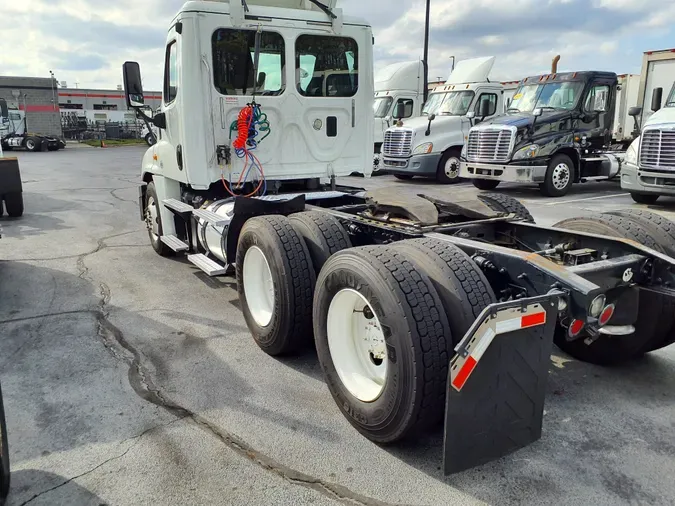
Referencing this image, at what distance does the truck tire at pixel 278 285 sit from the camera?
Answer: 3994 mm

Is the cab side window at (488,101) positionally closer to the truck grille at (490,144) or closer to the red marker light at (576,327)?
the truck grille at (490,144)

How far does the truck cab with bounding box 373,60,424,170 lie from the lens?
755 inches

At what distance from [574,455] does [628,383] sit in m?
1.09

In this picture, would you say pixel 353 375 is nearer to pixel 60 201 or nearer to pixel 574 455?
pixel 574 455

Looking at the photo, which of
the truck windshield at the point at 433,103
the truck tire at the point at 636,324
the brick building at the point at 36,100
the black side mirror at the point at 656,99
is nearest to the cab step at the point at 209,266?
the truck tire at the point at 636,324

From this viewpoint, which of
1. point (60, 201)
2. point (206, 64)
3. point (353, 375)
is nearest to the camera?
point (353, 375)

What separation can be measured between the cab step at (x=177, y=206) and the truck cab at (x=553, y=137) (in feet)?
29.5

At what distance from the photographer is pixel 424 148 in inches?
639

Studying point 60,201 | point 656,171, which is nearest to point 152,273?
point 60,201

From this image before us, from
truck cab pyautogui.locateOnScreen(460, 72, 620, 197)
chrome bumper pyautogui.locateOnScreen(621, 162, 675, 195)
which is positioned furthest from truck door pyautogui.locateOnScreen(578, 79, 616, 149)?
chrome bumper pyautogui.locateOnScreen(621, 162, 675, 195)

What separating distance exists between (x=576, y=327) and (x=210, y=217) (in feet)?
12.2

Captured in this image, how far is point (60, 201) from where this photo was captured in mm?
12922

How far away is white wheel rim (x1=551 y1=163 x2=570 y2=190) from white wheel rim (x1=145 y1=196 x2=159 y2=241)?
382 inches

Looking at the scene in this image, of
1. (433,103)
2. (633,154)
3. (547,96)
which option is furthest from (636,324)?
(433,103)
